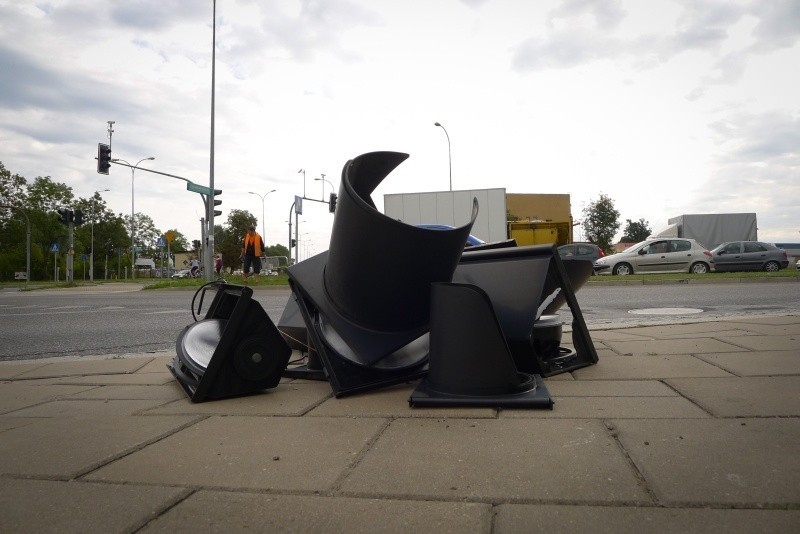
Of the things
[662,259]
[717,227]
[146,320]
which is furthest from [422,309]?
[717,227]

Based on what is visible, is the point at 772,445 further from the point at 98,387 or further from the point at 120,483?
the point at 98,387

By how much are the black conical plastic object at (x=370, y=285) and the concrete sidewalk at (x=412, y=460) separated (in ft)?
0.61

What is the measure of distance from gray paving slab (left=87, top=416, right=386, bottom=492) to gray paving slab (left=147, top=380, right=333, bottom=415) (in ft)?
0.52

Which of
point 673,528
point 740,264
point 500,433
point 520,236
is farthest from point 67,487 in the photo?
point 740,264

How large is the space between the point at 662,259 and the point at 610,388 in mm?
20108

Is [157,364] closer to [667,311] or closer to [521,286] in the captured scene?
[521,286]

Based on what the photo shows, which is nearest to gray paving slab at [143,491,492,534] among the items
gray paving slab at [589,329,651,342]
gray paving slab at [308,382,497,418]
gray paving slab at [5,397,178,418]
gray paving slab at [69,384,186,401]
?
gray paving slab at [308,382,497,418]

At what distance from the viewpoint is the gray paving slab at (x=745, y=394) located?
2322 mm

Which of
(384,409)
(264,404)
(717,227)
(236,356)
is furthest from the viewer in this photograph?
(717,227)

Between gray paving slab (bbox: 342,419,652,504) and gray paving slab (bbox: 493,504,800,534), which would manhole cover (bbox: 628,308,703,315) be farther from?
gray paving slab (bbox: 493,504,800,534)

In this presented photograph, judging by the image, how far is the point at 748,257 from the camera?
72.4 feet

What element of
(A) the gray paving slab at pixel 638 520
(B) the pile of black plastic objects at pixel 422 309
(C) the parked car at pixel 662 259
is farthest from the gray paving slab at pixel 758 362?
(C) the parked car at pixel 662 259

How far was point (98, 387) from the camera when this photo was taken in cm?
344

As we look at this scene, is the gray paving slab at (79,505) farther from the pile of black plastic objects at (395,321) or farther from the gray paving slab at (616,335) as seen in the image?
the gray paving slab at (616,335)
